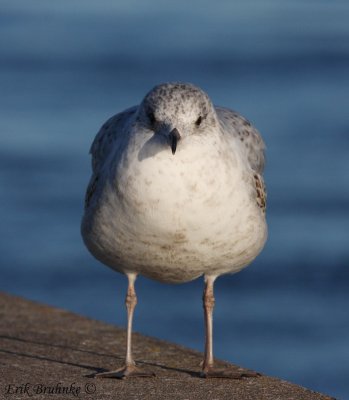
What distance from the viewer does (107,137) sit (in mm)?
8023

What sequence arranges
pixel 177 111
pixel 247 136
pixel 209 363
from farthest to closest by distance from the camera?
pixel 247 136, pixel 209 363, pixel 177 111

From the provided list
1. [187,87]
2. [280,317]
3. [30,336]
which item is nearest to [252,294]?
[280,317]

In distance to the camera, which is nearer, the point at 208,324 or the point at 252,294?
the point at 208,324

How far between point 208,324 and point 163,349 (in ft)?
1.44

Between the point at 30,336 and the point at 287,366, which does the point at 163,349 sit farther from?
the point at 287,366

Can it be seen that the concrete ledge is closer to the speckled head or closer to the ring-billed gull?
the ring-billed gull

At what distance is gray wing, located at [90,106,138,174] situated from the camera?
26.0 ft

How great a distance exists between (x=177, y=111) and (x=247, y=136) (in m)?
0.97

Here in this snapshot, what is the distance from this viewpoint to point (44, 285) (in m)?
13.9

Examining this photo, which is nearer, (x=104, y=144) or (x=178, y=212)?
(x=178, y=212)

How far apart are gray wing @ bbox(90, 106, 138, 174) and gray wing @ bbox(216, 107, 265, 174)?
585 millimetres

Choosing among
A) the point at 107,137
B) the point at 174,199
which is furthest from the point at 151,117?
the point at 107,137

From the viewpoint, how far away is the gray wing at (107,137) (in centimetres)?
793

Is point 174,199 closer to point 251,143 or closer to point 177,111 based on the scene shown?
point 177,111
